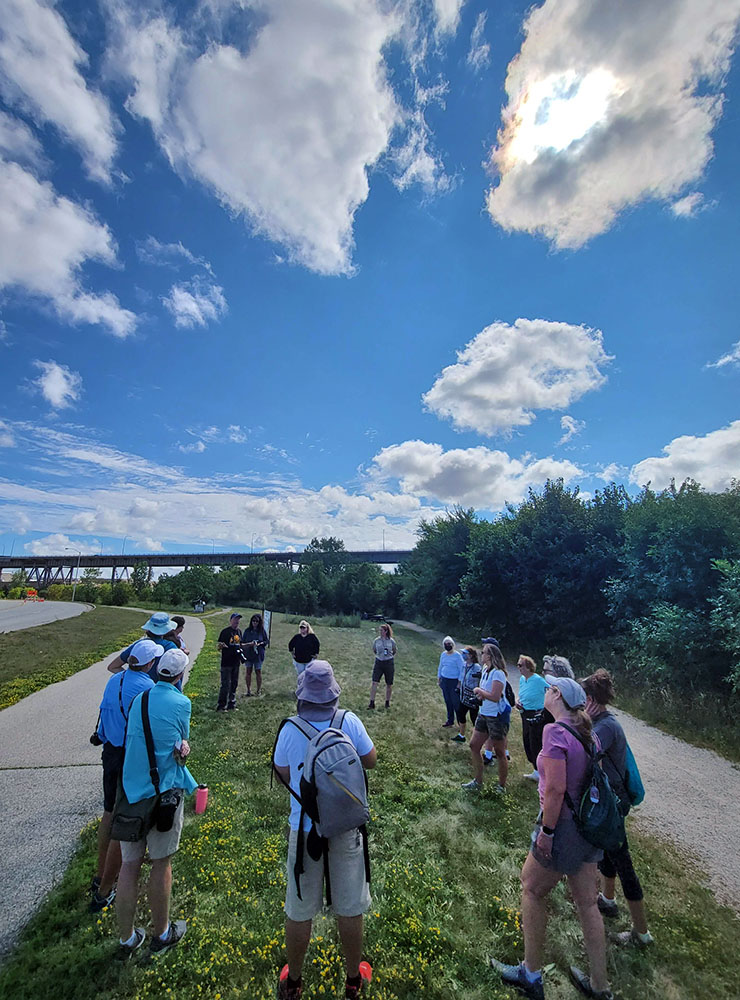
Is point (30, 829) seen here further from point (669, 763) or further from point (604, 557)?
point (604, 557)

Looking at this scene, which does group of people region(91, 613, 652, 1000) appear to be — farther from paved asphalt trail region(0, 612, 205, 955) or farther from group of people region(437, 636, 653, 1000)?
paved asphalt trail region(0, 612, 205, 955)

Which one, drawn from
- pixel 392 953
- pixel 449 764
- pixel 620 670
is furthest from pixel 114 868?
pixel 620 670

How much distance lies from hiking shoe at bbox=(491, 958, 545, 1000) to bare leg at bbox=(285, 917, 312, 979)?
59.7 inches

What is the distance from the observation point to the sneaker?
3.59m

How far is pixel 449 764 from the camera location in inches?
285

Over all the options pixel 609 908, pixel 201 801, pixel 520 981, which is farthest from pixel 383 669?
pixel 520 981

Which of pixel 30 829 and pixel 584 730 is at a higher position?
pixel 584 730

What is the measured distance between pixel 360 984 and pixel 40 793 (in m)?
4.98

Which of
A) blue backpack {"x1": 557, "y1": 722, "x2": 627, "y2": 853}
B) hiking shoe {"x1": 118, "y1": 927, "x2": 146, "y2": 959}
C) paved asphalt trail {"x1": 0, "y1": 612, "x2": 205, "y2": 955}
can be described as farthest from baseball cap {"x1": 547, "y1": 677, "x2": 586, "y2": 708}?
paved asphalt trail {"x1": 0, "y1": 612, "x2": 205, "y2": 955}

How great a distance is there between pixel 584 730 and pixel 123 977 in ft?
11.9

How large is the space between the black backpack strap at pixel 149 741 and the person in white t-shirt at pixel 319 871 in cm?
88

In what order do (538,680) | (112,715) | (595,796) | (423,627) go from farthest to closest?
(423,627) < (538,680) < (112,715) < (595,796)

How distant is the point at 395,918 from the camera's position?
3.86 m

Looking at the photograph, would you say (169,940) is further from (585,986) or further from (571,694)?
(571,694)
